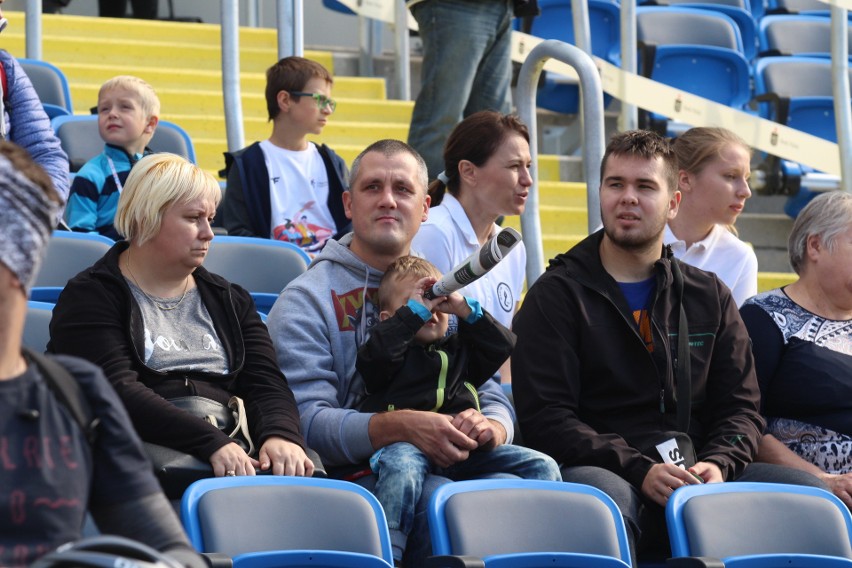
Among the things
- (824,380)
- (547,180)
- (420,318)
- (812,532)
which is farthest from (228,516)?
(547,180)

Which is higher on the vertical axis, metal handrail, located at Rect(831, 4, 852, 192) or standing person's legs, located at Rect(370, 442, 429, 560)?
metal handrail, located at Rect(831, 4, 852, 192)

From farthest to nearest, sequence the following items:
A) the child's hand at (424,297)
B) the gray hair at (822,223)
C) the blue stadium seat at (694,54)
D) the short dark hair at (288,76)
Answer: the blue stadium seat at (694,54) → the short dark hair at (288,76) → the gray hair at (822,223) → the child's hand at (424,297)

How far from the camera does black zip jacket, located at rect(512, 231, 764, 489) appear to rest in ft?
10.4

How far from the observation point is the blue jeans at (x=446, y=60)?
492cm

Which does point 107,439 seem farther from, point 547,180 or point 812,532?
point 547,180

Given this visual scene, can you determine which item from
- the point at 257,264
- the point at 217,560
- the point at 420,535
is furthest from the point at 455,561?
the point at 257,264

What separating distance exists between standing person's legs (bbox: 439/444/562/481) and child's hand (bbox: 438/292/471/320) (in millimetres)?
310

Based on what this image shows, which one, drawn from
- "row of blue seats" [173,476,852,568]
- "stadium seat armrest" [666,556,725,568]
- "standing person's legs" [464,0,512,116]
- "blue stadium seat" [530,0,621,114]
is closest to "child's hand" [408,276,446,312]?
"row of blue seats" [173,476,852,568]

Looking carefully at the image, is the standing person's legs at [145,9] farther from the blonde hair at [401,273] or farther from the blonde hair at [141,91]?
the blonde hair at [401,273]

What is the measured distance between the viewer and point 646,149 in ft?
11.3

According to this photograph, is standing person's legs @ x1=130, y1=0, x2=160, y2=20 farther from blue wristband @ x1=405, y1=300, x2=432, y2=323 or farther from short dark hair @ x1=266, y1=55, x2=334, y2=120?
blue wristband @ x1=405, y1=300, x2=432, y2=323

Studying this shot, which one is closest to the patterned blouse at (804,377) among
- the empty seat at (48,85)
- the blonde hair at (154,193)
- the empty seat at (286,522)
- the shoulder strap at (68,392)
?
the empty seat at (286,522)

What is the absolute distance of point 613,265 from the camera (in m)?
3.39

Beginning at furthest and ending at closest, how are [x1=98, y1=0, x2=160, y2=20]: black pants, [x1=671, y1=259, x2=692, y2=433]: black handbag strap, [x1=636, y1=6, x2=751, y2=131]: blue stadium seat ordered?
[x1=98, y1=0, x2=160, y2=20]: black pants → [x1=636, y1=6, x2=751, y2=131]: blue stadium seat → [x1=671, y1=259, x2=692, y2=433]: black handbag strap
